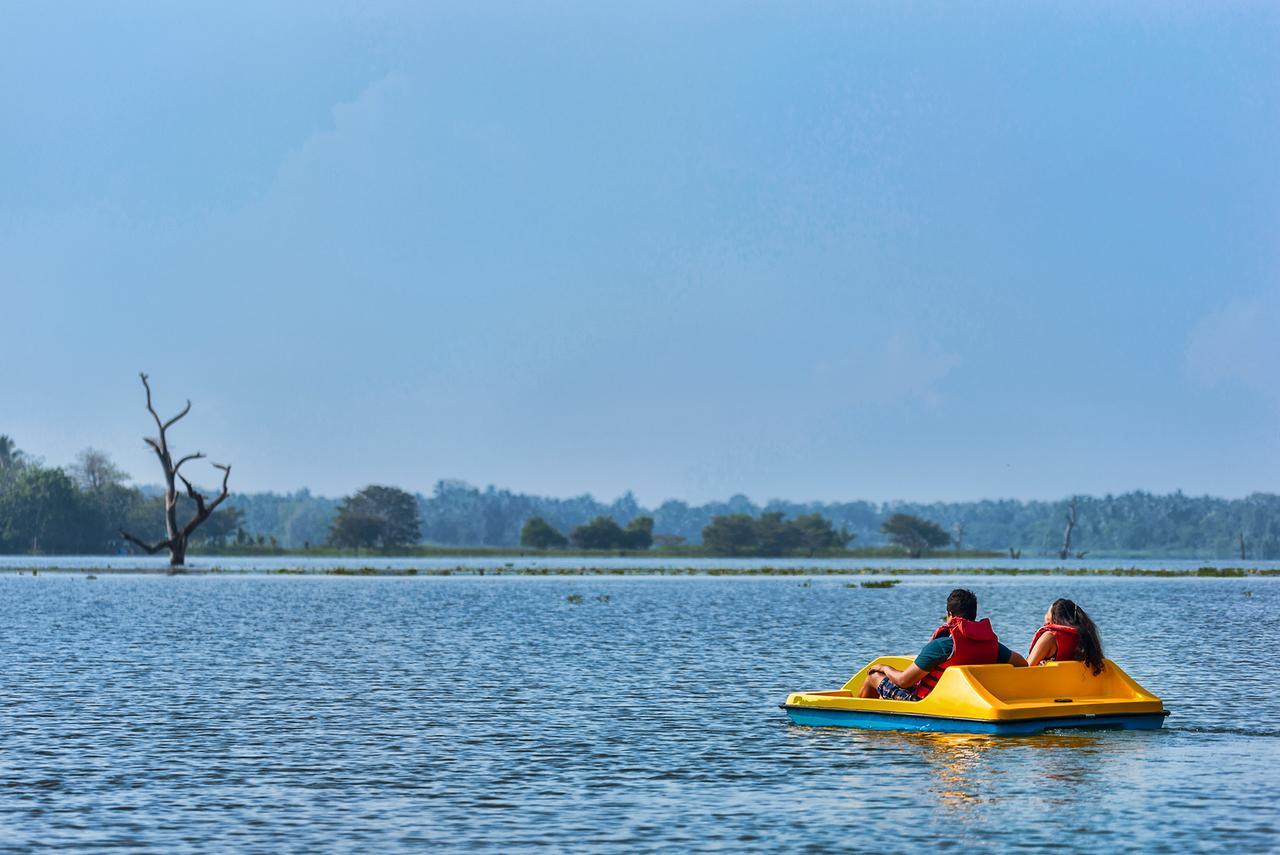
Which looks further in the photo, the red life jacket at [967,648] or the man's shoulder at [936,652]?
the man's shoulder at [936,652]

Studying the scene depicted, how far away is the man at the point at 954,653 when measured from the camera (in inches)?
1111

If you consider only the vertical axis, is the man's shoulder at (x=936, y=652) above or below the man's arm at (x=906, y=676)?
above

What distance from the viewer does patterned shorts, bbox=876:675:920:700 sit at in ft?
94.6

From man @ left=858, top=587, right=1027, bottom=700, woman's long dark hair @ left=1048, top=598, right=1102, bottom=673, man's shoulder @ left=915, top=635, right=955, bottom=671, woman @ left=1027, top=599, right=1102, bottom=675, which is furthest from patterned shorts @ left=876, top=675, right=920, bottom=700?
woman's long dark hair @ left=1048, top=598, right=1102, bottom=673

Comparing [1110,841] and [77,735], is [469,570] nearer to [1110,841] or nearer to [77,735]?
[77,735]

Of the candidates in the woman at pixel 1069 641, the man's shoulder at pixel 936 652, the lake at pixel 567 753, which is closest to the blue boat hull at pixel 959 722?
the lake at pixel 567 753

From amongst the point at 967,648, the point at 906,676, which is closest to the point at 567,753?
the point at 906,676

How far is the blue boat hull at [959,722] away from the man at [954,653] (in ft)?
1.58

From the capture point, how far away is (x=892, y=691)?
95.5 feet

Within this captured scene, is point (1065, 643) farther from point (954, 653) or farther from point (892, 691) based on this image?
point (892, 691)

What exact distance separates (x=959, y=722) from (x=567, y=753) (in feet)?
19.2

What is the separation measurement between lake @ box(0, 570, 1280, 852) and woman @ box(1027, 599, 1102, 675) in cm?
127

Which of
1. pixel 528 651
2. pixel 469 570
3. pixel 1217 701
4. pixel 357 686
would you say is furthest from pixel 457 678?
pixel 469 570

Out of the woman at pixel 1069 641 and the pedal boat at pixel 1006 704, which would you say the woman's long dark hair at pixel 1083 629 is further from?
the pedal boat at pixel 1006 704
